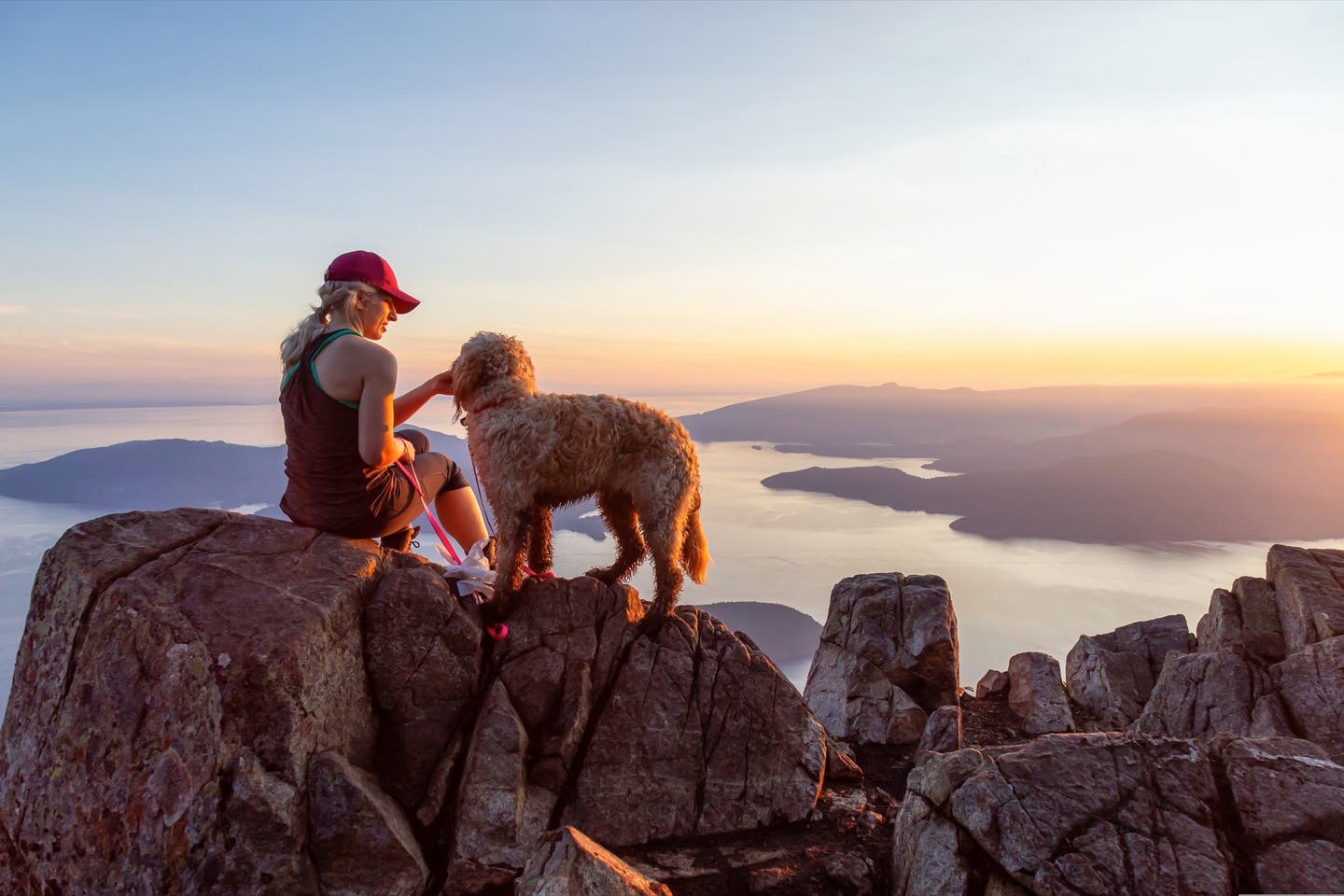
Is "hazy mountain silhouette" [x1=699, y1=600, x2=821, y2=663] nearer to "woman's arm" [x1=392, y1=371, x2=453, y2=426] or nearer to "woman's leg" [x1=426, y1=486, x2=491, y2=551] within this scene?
"woman's leg" [x1=426, y1=486, x2=491, y2=551]

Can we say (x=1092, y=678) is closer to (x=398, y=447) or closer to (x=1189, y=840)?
(x=1189, y=840)

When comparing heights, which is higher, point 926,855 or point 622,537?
point 622,537

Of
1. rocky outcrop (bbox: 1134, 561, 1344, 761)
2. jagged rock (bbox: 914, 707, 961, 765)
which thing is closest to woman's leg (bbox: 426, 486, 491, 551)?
jagged rock (bbox: 914, 707, 961, 765)

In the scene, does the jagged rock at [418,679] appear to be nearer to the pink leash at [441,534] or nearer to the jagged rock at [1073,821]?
the pink leash at [441,534]

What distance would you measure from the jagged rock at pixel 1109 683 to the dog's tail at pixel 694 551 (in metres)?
7.22

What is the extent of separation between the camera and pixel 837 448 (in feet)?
359

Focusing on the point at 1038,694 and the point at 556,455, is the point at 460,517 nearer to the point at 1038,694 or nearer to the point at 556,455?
the point at 556,455

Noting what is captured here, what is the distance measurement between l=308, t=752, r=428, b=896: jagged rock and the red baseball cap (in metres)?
3.50

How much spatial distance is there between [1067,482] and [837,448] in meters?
32.6

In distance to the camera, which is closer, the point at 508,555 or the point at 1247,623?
the point at 508,555

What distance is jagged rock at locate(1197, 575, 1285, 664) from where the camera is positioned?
28.9 ft

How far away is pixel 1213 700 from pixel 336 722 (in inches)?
380

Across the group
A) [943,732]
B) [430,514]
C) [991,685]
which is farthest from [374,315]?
[991,685]

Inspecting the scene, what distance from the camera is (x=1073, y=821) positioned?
4.43 m
